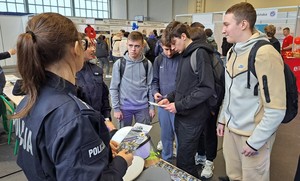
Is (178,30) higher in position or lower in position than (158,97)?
higher

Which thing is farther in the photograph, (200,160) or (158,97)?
(200,160)

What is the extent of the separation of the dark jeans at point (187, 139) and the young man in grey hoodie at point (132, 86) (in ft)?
1.81

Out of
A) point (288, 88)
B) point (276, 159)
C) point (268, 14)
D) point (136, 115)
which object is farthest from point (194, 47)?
point (268, 14)

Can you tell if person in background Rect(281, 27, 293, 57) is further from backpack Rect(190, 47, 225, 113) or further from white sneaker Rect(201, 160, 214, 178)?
backpack Rect(190, 47, 225, 113)

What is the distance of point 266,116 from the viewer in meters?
1.21

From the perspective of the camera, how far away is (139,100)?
2.14 metres

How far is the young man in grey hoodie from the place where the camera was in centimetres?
204

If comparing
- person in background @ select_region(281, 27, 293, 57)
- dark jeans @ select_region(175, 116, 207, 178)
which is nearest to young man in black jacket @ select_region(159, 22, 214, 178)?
dark jeans @ select_region(175, 116, 207, 178)

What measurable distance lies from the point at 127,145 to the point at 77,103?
1.75 feet

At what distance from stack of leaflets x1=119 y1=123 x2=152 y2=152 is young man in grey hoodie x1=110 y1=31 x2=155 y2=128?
2.68ft

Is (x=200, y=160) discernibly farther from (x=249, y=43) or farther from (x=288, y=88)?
(x=249, y=43)

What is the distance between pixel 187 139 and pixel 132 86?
0.74 meters

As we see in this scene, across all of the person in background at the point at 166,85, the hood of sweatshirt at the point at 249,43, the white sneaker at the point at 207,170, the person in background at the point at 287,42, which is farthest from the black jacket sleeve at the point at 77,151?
the person in background at the point at 287,42

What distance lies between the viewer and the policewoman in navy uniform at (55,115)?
614 mm
